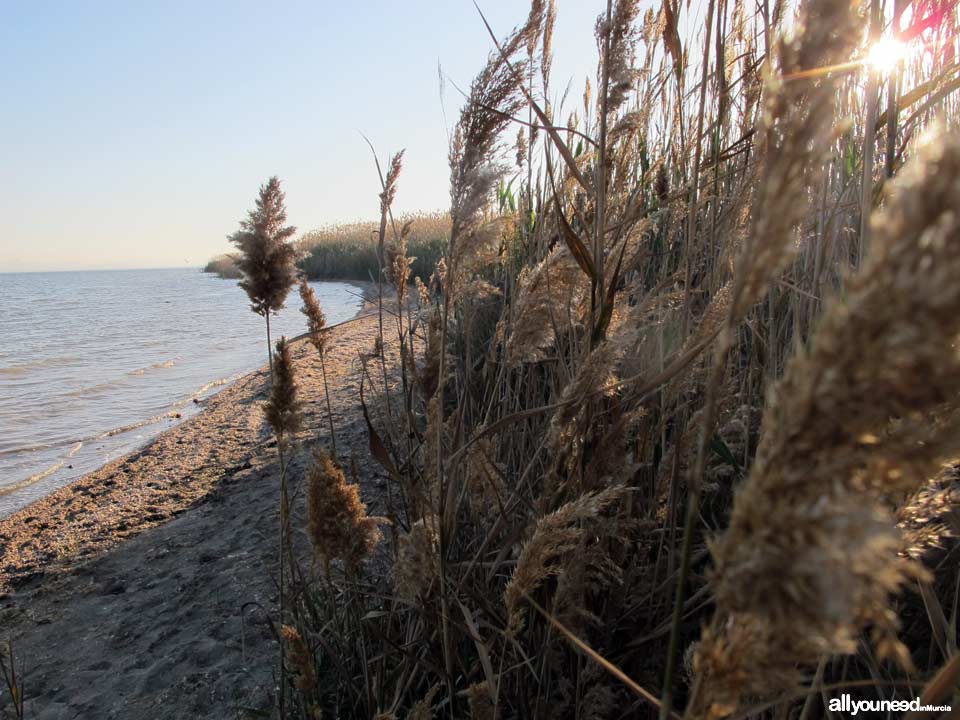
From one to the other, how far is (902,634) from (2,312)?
26.8m

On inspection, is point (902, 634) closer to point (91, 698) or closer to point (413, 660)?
point (413, 660)

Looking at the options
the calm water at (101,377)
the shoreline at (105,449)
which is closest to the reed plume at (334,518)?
the calm water at (101,377)

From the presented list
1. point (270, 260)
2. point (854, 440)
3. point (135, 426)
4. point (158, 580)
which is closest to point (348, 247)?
point (135, 426)

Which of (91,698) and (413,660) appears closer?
(413,660)

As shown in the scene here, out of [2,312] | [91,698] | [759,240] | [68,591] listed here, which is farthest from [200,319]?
[759,240]

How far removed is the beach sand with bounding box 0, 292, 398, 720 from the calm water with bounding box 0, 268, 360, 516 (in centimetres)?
83

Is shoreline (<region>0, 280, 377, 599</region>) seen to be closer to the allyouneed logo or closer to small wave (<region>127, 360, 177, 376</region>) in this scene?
the allyouneed logo

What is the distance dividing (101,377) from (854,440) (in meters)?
11.4

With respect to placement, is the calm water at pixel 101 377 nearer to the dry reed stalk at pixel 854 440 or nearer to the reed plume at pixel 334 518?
the reed plume at pixel 334 518

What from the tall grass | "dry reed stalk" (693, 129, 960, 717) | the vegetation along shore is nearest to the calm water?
the vegetation along shore

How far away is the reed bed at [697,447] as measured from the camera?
1.30 ft

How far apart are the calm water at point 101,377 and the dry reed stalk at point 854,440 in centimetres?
280

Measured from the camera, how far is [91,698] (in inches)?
96.2

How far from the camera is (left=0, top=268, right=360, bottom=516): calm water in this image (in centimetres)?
632
